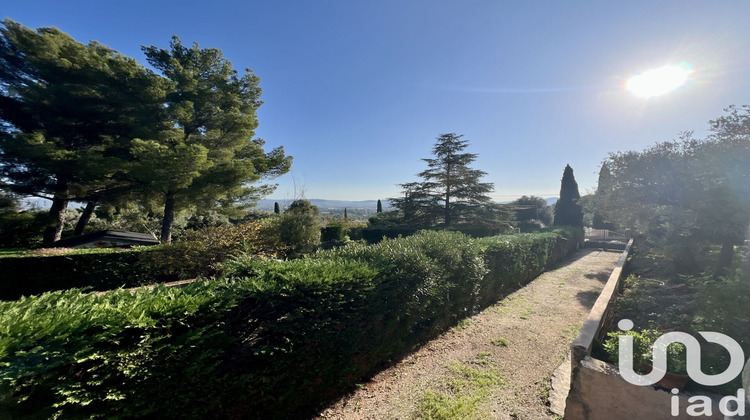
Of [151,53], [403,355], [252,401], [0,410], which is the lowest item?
[403,355]

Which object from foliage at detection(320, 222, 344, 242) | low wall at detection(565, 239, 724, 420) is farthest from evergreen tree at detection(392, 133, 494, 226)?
low wall at detection(565, 239, 724, 420)

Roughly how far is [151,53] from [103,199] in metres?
7.79

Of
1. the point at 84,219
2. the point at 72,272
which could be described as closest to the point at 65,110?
the point at 84,219

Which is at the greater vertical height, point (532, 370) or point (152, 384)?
point (152, 384)

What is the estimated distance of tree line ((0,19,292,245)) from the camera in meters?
10.6

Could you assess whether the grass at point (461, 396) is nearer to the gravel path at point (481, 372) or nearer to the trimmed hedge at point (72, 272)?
the gravel path at point (481, 372)

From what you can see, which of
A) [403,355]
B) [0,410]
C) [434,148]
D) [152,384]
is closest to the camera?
[0,410]

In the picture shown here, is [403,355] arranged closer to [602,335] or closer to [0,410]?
[602,335]

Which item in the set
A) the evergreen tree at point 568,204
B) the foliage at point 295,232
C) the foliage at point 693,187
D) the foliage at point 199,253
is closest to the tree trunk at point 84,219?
the foliage at point 199,253

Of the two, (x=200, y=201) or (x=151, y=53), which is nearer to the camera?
(x=151, y=53)

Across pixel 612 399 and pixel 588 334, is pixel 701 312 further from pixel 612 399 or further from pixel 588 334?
pixel 612 399

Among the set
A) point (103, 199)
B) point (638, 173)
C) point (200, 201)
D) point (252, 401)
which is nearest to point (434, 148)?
point (638, 173)

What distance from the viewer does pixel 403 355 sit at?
3816mm

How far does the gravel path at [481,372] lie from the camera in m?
2.71
